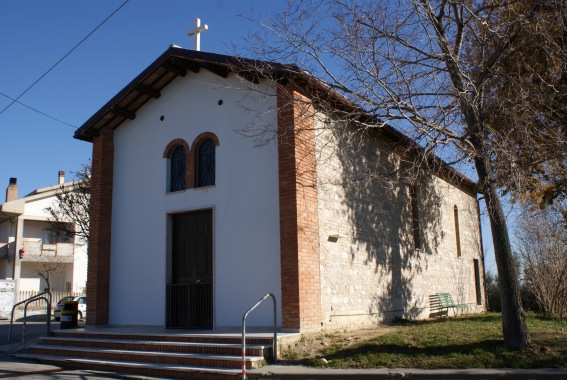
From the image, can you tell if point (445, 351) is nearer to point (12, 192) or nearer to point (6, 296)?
point (6, 296)

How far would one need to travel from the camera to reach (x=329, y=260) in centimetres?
1299

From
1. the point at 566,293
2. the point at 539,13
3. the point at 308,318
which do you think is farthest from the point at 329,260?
the point at 566,293

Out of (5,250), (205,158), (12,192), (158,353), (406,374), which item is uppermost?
(12,192)

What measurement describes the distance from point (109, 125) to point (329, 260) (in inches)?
312

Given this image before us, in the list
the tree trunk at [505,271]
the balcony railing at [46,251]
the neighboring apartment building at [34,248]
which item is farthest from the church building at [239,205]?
the balcony railing at [46,251]

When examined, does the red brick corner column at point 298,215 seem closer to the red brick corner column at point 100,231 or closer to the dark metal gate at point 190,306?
the dark metal gate at point 190,306

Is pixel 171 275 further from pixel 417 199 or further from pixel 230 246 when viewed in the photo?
pixel 417 199

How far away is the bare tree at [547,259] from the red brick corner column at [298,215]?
826 centimetres

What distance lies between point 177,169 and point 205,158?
3.48 feet

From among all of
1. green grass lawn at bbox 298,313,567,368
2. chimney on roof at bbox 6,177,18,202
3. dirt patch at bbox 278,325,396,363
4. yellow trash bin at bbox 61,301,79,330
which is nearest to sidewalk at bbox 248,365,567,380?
green grass lawn at bbox 298,313,567,368

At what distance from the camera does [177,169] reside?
1490 centimetres

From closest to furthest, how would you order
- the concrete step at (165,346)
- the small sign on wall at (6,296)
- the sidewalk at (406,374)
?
the sidewalk at (406,374), the concrete step at (165,346), the small sign on wall at (6,296)

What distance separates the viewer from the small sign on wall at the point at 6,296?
2678cm

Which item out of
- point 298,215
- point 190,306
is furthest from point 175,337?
point 298,215
